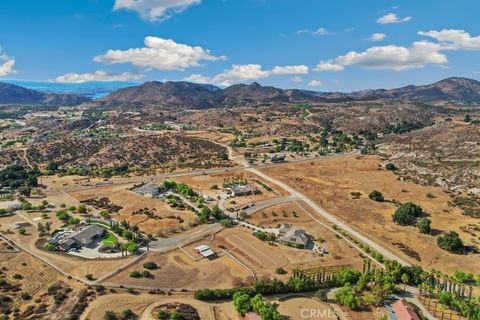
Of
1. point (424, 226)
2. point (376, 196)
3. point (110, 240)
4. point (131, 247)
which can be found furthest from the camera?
point (376, 196)

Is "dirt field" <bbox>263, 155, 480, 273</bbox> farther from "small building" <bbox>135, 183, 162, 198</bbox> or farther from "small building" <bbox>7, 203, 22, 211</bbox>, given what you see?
"small building" <bbox>7, 203, 22, 211</bbox>

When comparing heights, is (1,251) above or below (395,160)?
below

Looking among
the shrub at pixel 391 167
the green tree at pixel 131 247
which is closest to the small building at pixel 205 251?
the green tree at pixel 131 247

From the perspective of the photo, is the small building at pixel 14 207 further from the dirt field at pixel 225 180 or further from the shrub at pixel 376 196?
the shrub at pixel 376 196

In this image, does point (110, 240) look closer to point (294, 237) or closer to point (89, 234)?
point (89, 234)


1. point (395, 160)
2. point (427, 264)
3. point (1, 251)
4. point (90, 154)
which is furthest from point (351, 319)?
point (90, 154)

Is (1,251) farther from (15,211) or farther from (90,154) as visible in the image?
(90,154)

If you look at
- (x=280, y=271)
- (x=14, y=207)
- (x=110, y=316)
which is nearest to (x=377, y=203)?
(x=280, y=271)

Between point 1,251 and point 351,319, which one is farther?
point 1,251
